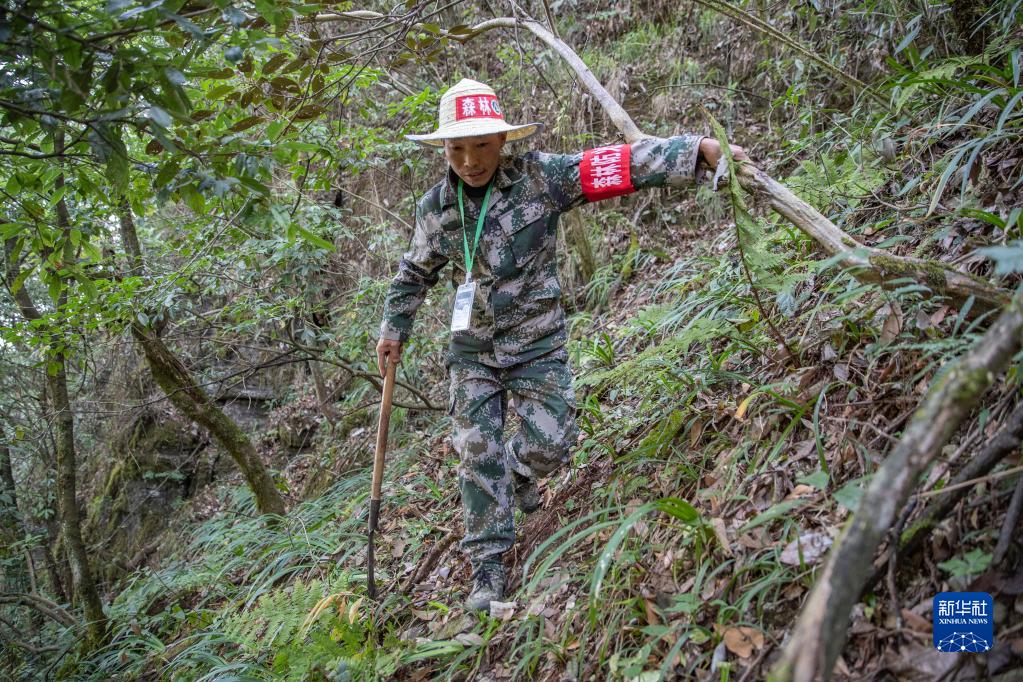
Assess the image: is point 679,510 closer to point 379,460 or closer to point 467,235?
point 467,235

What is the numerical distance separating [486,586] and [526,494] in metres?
0.60

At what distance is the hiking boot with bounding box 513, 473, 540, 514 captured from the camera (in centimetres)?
369

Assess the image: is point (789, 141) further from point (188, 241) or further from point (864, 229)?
point (188, 241)

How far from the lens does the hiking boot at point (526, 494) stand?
3693mm

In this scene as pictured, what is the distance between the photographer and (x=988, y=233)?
Result: 288 cm

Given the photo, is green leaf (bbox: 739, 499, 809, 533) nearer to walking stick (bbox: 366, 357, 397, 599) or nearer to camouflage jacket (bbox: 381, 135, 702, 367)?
camouflage jacket (bbox: 381, 135, 702, 367)

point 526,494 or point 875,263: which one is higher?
point 875,263

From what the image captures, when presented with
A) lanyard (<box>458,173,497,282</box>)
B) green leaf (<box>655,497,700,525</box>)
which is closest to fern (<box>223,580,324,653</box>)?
lanyard (<box>458,173,497,282</box>)

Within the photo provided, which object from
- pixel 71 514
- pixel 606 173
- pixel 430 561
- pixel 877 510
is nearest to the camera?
pixel 877 510

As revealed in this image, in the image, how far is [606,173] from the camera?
3.03m

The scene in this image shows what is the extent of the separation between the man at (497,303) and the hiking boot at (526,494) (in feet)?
0.43

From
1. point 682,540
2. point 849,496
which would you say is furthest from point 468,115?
point 849,496

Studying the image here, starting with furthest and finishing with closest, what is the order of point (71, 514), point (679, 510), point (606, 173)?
1. point (71, 514)
2. point (606, 173)
3. point (679, 510)

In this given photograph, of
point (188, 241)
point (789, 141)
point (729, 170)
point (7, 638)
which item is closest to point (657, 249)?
point (789, 141)
